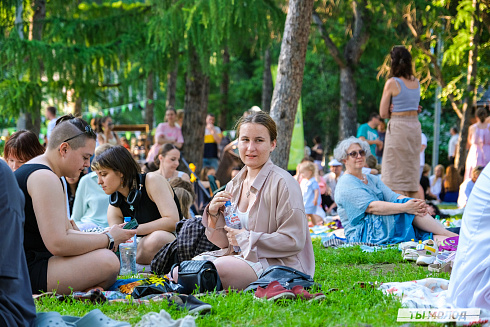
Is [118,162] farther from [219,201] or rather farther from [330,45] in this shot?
[330,45]

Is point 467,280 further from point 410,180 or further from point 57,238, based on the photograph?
point 410,180

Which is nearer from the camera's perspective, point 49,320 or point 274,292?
point 49,320

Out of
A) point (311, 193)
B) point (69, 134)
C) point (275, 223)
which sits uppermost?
point (69, 134)

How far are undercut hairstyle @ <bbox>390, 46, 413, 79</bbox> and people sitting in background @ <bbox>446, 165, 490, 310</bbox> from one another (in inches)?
198

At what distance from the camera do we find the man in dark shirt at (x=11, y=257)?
279 centimetres

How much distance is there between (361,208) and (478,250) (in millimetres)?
3907

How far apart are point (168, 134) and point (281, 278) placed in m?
8.32

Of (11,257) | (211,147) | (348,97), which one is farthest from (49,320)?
(348,97)

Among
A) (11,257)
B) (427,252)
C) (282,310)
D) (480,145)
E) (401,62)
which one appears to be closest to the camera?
(11,257)

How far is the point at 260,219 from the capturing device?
15.0 ft

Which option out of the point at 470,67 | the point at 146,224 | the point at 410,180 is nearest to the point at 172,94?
the point at 470,67

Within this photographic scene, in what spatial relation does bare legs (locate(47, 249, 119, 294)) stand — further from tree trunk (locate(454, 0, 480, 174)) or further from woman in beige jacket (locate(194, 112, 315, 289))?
tree trunk (locate(454, 0, 480, 174))

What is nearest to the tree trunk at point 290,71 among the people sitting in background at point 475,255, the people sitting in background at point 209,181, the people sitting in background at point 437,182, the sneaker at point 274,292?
the people sitting in background at point 209,181

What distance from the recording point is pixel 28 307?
309 centimetres
